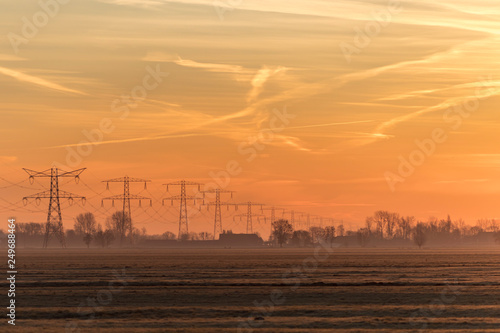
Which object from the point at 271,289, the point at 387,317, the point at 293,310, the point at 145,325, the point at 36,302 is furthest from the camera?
the point at 271,289

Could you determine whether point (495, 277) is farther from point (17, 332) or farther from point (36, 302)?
point (17, 332)

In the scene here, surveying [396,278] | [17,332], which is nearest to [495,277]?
[396,278]

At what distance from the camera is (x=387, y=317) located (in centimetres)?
4394

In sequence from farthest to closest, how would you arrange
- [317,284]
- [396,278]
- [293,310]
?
[396,278] < [317,284] < [293,310]

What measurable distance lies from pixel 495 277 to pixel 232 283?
29.5 metres

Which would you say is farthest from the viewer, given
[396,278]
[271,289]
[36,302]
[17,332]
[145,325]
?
[396,278]

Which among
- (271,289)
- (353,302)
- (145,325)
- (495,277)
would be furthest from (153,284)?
(495,277)

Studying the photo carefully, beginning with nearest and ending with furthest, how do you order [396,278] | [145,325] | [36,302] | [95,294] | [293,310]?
[145,325] → [293,310] → [36,302] → [95,294] → [396,278]

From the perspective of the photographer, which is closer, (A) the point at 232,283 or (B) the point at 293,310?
(B) the point at 293,310

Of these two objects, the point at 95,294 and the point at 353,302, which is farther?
the point at 95,294

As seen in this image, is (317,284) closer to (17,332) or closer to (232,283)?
(232,283)

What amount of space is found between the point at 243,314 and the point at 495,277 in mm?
43352

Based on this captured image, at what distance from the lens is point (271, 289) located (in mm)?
62656

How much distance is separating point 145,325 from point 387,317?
13943 millimetres
